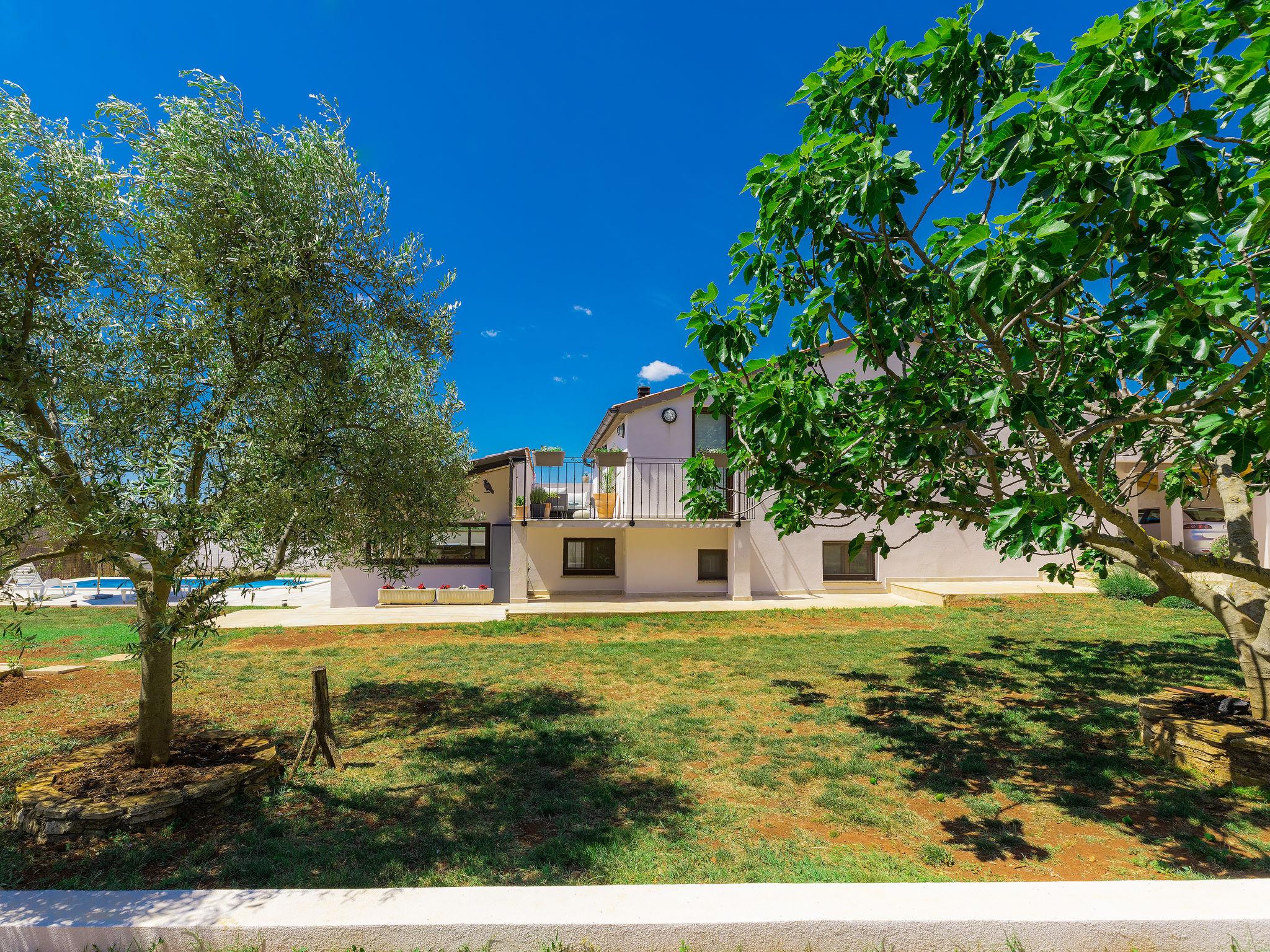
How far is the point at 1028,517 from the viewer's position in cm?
304

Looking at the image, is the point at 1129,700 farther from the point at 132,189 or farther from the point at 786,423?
the point at 132,189

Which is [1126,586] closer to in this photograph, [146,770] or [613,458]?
[613,458]

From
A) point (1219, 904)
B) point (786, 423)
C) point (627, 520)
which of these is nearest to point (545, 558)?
point (627, 520)

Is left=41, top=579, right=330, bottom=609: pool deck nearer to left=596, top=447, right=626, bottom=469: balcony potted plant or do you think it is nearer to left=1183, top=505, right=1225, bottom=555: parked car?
left=596, top=447, right=626, bottom=469: balcony potted plant

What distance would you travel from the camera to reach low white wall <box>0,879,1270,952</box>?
2816 millimetres

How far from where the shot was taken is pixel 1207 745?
17.5 feet

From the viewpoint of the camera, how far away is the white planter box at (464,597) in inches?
685

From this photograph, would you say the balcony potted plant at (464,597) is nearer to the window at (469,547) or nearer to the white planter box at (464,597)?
the white planter box at (464,597)

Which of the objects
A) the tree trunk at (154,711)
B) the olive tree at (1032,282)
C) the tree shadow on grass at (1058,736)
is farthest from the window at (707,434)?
the tree trunk at (154,711)

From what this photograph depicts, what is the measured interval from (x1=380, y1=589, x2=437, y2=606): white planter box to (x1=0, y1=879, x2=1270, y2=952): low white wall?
47.6 feet

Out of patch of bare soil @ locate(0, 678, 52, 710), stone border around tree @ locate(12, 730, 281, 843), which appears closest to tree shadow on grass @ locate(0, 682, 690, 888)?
stone border around tree @ locate(12, 730, 281, 843)

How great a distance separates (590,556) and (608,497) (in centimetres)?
214

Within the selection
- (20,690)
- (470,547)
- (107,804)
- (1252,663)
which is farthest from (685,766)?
(470,547)

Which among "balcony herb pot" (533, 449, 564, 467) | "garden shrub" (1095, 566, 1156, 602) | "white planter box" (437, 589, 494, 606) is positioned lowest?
"white planter box" (437, 589, 494, 606)
